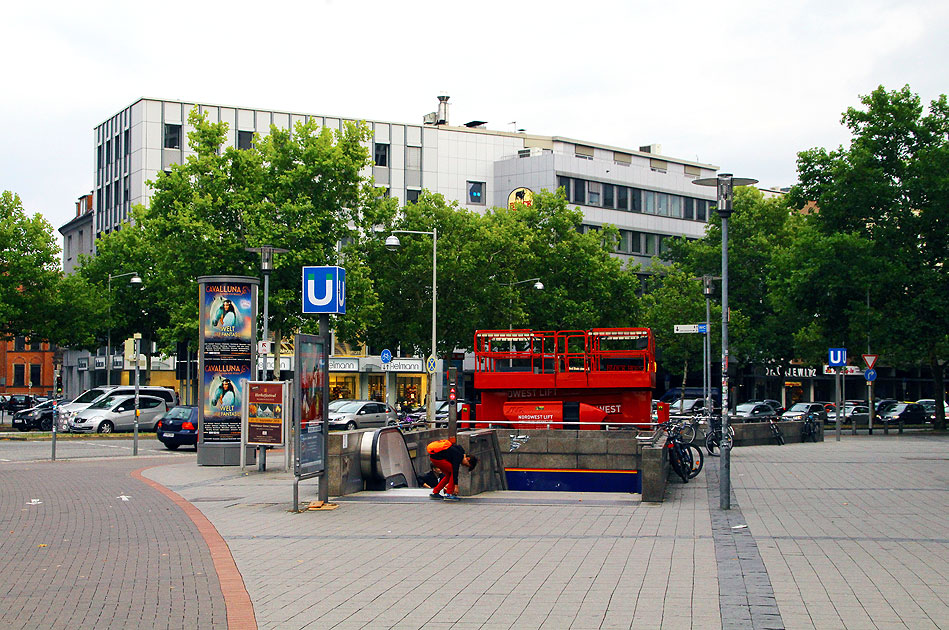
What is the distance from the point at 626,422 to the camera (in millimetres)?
22031

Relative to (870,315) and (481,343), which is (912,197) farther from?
(481,343)

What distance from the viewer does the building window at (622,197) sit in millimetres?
76688

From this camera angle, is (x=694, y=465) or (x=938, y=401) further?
(x=938, y=401)

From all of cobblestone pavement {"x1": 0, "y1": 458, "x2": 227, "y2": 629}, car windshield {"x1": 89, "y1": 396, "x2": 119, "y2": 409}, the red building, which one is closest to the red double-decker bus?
cobblestone pavement {"x1": 0, "y1": 458, "x2": 227, "y2": 629}

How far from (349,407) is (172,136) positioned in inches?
1174

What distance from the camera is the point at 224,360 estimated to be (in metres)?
23.3

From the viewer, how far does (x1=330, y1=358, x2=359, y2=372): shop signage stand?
6700 cm

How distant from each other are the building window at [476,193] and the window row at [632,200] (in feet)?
18.1

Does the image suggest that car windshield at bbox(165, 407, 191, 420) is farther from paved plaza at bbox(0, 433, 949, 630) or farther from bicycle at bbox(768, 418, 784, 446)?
bicycle at bbox(768, 418, 784, 446)

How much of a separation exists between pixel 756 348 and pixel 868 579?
2184 inches

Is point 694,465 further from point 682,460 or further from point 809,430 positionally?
point 809,430

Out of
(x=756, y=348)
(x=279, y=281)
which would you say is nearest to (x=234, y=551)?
(x=279, y=281)

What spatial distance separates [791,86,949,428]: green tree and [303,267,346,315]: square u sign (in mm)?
32070

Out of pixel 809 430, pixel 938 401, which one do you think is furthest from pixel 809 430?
pixel 938 401
